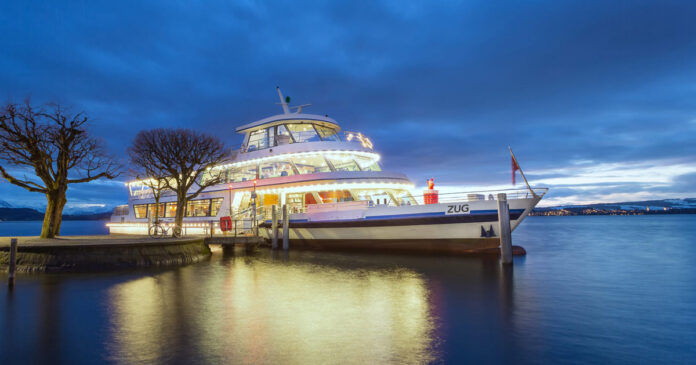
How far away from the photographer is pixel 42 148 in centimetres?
1934

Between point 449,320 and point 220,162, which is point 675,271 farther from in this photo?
point 220,162

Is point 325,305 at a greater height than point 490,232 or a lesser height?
lesser

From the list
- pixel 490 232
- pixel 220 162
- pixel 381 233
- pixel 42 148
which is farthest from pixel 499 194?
pixel 42 148

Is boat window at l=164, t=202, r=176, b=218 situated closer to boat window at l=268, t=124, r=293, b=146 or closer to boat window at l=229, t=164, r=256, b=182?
boat window at l=229, t=164, r=256, b=182

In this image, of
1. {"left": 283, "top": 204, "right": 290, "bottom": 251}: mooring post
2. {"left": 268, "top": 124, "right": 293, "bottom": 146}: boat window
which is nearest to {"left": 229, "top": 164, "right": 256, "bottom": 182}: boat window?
{"left": 268, "top": 124, "right": 293, "bottom": 146}: boat window

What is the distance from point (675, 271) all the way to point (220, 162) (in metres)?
27.9

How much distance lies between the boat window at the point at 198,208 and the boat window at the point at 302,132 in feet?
30.3

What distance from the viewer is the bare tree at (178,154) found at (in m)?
27.6

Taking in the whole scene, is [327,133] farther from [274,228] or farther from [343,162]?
[274,228]

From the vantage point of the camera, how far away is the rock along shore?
14812mm

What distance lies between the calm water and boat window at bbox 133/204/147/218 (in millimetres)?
23316

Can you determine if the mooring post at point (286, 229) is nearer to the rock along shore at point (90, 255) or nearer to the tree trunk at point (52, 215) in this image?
the rock along shore at point (90, 255)

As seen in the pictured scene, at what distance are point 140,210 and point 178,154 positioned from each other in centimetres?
1324

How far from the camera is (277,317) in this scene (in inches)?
374
